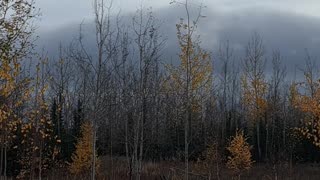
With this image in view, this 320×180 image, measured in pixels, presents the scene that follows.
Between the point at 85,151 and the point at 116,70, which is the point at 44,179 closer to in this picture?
the point at 85,151

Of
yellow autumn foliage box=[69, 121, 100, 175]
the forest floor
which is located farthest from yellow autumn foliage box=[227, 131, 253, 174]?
yellow autumn foliage box=[69, 121, 100, 175]

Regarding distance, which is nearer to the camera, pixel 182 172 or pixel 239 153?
pixel 182 172

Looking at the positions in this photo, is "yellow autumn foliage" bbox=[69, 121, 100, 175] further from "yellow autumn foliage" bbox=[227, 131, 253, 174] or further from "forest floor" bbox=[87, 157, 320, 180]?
"yellow autumn foliage" bbox=[227, 131, 253, 174]

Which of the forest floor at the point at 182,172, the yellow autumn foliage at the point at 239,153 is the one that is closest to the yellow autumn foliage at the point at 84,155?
the forest floor at the point at 182,172

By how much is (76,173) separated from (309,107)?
12.3 metres

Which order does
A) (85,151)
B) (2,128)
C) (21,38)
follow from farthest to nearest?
(85,151) < (2,128) < (21,38)

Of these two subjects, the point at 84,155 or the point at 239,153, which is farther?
the point at 239,153

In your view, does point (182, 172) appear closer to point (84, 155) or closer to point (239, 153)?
point (239, 153)

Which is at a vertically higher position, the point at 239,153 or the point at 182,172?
the point at 239,153

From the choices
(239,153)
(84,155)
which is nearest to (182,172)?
(239,153)

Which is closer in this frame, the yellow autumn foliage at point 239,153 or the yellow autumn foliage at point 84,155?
the yellow autumn foliage at point 84,155

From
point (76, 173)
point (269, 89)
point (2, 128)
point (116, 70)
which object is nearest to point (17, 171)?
point (76, 173)

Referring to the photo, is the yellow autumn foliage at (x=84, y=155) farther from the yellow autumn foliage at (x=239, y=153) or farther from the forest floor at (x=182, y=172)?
the yellow autumn foliage at (x=239, y=153)

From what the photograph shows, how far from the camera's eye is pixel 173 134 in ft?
131
